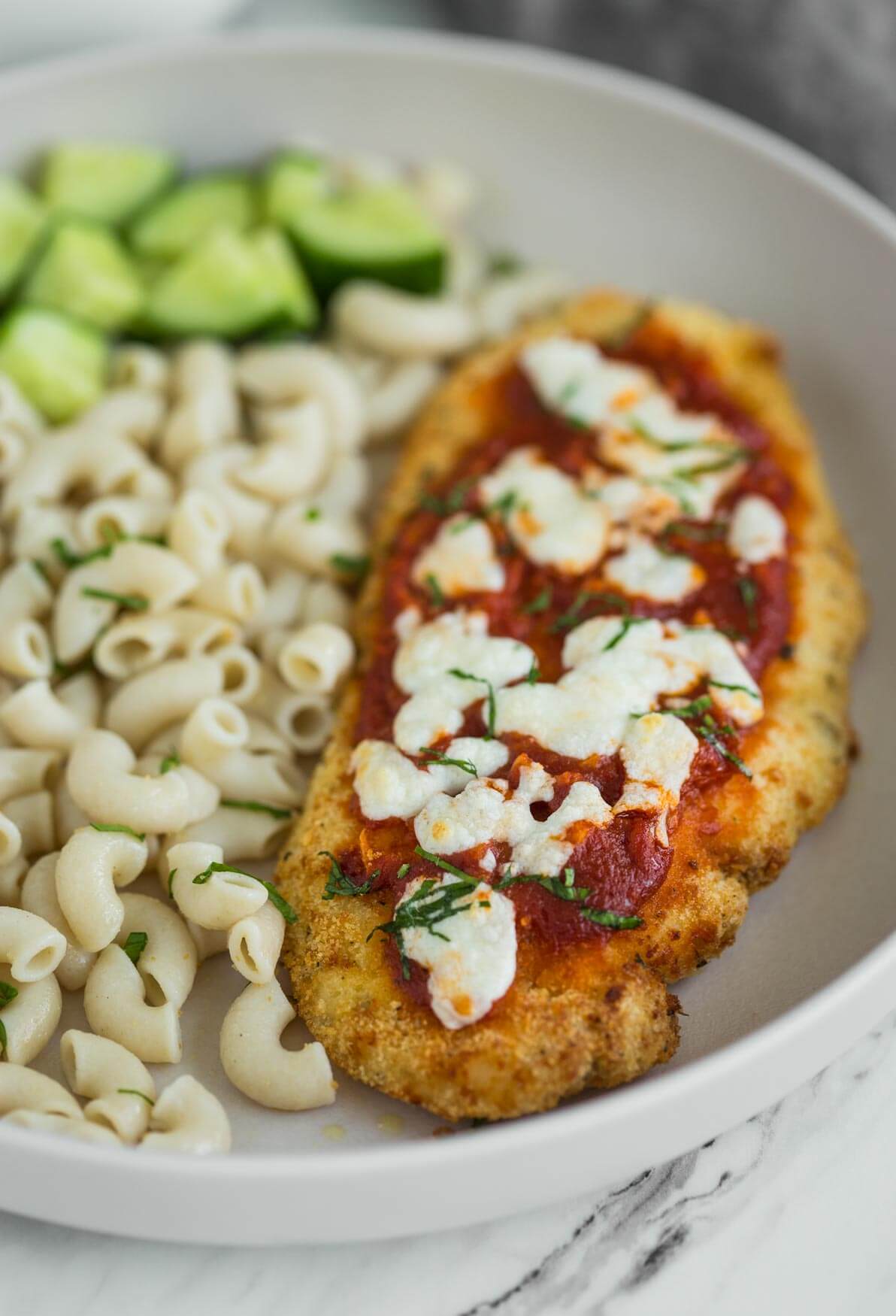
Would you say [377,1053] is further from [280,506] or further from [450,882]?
[280,506]

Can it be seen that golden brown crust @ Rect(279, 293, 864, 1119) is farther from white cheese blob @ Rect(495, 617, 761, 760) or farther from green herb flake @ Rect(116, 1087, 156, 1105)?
green herb flake @ Rect(116, 1087, 156, 1105)

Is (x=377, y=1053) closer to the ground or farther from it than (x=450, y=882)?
closer to the ground

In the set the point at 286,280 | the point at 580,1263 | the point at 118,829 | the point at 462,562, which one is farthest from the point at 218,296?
the point at 580,1263

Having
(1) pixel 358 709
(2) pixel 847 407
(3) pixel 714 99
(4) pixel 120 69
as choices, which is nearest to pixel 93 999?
(1) pixel 358 709

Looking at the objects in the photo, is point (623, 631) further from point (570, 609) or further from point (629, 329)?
point (629, 329)

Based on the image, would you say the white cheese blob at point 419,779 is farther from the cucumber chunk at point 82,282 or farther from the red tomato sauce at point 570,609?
the cucumber chunk at point 82,282

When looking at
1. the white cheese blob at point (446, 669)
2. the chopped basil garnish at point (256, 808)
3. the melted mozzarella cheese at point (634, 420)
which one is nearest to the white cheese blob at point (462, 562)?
the white cheese blob at point (446, 669)
